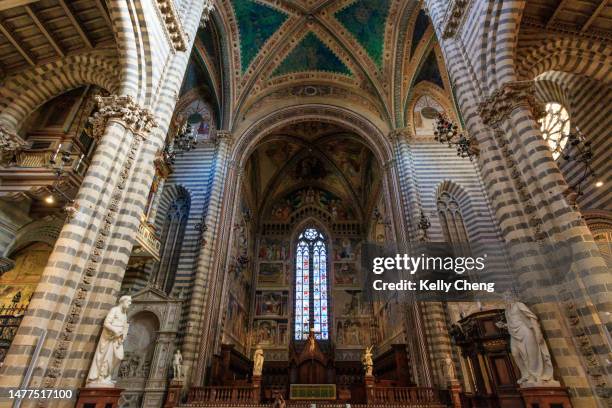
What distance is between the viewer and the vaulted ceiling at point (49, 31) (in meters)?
9.02

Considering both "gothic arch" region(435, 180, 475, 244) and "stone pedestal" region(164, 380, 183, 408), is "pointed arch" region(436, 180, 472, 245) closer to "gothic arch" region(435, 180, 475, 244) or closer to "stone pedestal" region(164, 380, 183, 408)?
"gothic arch" region(435, 180, 475, 244)

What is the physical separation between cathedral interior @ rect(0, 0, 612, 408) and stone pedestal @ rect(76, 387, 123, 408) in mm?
30

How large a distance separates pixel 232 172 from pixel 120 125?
934cm

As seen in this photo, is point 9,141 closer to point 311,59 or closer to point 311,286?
point 311,59

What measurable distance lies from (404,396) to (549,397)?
7075 millimetres

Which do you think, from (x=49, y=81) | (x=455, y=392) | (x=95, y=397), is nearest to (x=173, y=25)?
(x=49, y=81)

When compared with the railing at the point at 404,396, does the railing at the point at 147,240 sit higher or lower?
higher

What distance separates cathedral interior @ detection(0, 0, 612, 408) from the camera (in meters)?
5.80

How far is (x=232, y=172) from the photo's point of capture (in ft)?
55.1

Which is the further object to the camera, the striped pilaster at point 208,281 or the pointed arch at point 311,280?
the pointed arch at point 311,280

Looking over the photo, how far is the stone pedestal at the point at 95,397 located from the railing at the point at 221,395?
20.8 ft

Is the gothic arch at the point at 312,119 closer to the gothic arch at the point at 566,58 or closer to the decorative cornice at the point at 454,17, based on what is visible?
the decorative cornice at the point at 454,17

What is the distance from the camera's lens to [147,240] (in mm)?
11727

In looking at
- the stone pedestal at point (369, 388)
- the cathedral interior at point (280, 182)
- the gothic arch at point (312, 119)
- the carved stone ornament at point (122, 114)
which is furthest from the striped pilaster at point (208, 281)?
the carved stone ornament at point (122, 114)
